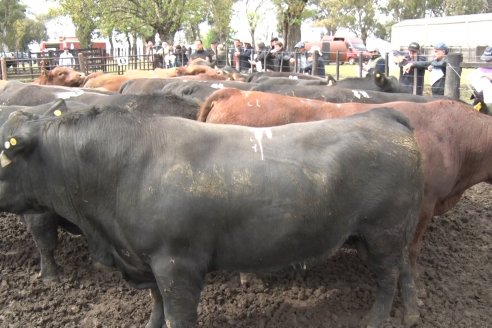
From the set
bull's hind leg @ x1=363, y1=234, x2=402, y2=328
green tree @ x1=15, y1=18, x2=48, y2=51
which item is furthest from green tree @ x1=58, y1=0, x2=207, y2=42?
green tree @ x1=15, y1=18, x2=48, y2=51

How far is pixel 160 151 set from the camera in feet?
9.50

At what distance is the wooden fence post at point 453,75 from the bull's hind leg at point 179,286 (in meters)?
6.94

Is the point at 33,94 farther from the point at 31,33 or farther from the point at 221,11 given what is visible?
the point at 31,33

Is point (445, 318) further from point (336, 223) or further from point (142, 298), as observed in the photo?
point (142, 298)

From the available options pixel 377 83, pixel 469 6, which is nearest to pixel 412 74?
pixel 377 83

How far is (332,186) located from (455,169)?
1.76 metres

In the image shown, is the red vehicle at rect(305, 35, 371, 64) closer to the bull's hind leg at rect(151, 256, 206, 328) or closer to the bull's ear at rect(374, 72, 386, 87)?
the bull's ear at rect(374, 72, 386, 87)

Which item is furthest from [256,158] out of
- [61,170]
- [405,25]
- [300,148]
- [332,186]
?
[405,25]

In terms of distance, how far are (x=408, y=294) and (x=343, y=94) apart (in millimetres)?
2910

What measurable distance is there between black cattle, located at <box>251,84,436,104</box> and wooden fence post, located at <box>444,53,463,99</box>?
2.81m

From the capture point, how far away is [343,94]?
6059 mm

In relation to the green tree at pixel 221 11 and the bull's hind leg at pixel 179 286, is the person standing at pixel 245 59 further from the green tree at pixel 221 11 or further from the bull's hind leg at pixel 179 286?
the green tree at pixel 221 11

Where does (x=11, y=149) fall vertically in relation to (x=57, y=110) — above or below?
below

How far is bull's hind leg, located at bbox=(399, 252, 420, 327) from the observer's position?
3744mm
